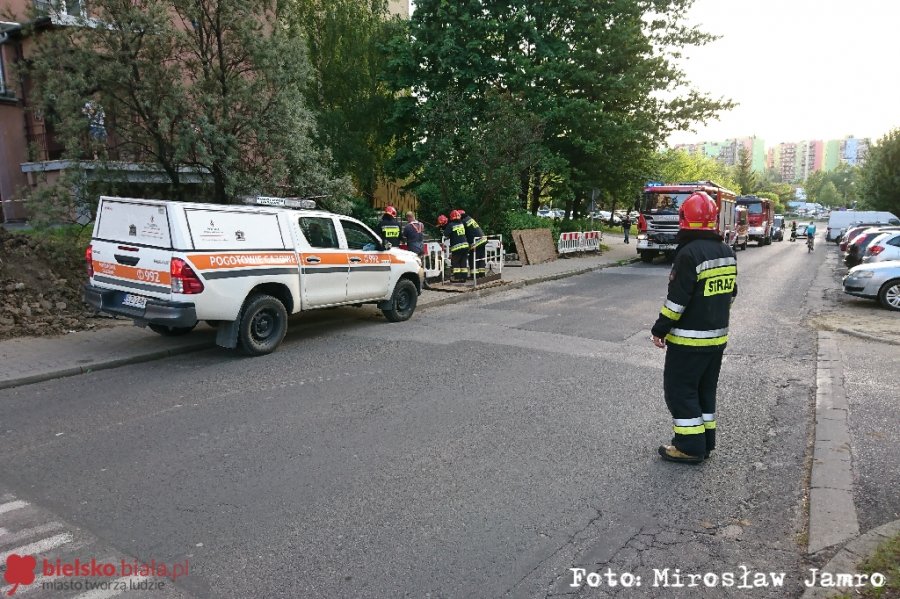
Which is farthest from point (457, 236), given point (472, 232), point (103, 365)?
point (103, 365)

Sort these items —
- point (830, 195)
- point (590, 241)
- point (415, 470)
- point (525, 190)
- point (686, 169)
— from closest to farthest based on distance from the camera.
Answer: point (415, 470), point (525, 190), point (590, 241), point (686, 169), point (830, 195)

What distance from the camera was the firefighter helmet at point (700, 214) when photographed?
446 centimetres

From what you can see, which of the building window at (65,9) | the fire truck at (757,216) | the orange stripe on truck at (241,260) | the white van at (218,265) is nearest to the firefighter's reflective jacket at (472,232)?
the white van at (218,265)

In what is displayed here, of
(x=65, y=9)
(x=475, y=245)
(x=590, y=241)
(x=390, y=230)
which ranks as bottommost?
(x=590, y=241)

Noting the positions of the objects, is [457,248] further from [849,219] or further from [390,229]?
[849,219]

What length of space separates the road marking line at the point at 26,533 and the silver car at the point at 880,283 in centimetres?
1420

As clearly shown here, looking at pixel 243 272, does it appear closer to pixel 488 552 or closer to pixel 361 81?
pixel 488 552

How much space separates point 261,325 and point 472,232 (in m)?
7.34

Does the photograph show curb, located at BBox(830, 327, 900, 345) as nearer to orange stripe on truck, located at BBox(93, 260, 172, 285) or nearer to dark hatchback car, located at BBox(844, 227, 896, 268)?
orange stripe on truck, located at BBox(93, 260, 172, 285)

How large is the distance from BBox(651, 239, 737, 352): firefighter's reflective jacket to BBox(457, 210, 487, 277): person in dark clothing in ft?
32.5

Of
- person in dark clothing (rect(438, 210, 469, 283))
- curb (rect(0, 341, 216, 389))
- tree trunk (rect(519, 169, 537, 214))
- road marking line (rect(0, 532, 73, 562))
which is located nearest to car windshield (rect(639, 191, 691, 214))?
tree trunk (rect(519, 169, 537, 214))

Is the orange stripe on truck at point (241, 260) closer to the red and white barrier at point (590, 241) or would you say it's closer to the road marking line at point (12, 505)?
the road marking line at point (12, 505)

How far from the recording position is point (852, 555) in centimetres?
317

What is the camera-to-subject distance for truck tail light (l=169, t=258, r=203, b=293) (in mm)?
6977
